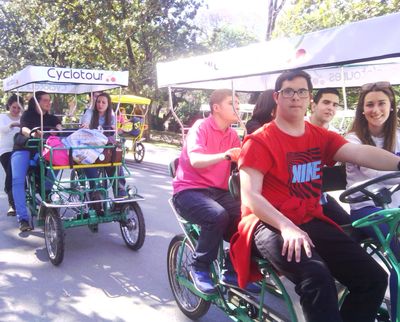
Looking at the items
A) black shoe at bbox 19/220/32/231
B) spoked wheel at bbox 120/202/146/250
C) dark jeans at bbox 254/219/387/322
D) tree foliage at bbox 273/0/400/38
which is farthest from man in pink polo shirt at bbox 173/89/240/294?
tree foliage at bbox 273/0/400/38

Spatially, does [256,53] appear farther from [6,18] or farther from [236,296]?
[6,18]

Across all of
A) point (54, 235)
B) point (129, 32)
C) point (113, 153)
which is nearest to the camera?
point (54, 235)

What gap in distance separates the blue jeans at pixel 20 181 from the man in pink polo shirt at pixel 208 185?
2.81 metres

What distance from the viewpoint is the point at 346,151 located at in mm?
2650

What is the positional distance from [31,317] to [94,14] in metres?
18.0

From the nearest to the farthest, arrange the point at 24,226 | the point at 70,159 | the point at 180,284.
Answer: the point at 180,284 < the point at 70,159 < the point at 24,226

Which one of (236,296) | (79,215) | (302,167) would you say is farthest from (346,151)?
(79,215)

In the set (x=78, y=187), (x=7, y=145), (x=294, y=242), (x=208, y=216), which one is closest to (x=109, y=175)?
(x=78, y=187)

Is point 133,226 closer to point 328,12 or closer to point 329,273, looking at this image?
point 329,273

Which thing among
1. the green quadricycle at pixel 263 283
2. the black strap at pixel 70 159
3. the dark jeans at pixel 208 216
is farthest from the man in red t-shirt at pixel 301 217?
the black strap at pixel 70 159

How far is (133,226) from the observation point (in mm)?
5180

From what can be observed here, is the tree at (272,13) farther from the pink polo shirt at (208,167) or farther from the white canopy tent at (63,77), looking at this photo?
the pink polo shirt at (208,167)

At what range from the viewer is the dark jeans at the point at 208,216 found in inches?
120

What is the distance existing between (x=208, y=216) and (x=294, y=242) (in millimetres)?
1000
